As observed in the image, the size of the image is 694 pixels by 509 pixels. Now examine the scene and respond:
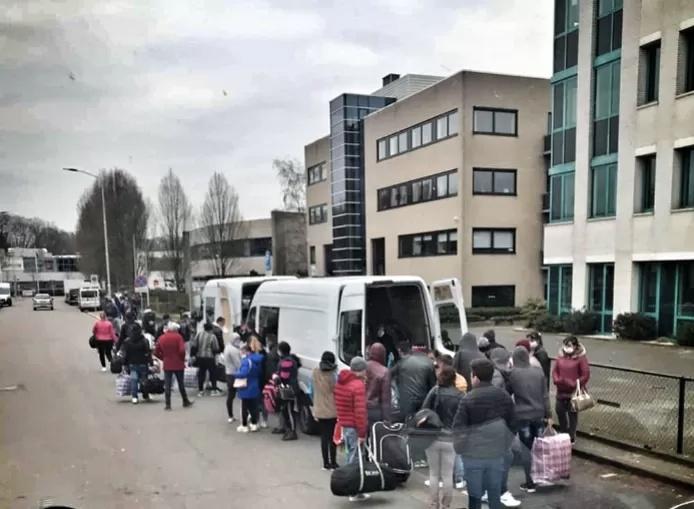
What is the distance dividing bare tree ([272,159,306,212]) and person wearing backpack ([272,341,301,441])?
4653 cm

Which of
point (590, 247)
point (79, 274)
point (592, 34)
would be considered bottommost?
point (79, 274)

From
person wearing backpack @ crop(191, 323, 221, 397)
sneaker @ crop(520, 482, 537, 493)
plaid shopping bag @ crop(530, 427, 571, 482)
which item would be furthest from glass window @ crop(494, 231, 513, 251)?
sneaker @ crop(520, 482, 537, 493)

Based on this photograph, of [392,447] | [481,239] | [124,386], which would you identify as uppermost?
[481,239]

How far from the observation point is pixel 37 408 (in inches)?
370

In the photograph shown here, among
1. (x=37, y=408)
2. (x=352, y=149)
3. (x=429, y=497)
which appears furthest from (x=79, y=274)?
(x=429, y=497)

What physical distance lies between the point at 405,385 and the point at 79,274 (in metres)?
53.6

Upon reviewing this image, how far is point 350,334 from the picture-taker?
7156mm

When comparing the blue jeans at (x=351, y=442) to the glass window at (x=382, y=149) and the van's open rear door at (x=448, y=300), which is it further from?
the glass window at (x=382, y=149)

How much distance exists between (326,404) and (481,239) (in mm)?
20591

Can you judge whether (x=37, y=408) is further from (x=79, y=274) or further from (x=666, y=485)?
(x=79, y=274)

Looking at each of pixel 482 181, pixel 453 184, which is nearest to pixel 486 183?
pixel 482 181

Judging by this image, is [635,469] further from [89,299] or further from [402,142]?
[89,299]

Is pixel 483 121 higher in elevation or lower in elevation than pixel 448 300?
higher

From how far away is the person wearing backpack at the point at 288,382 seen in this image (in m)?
7.18
